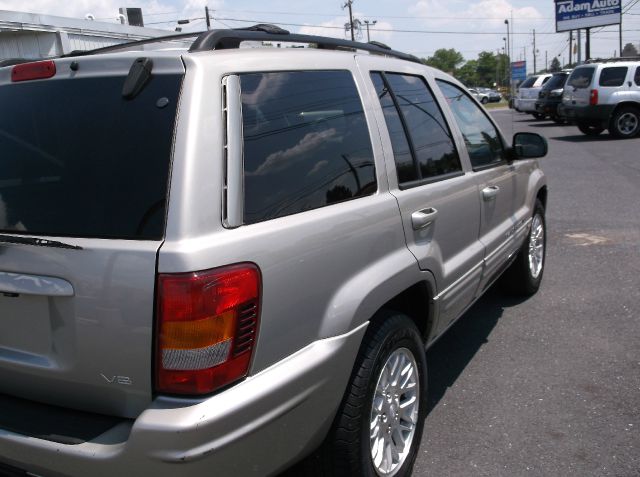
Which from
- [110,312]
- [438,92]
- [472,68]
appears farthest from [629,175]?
[472,68]

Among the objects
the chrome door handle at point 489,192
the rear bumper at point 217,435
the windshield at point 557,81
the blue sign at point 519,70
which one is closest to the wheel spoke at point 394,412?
the rear bumper at point 217,435

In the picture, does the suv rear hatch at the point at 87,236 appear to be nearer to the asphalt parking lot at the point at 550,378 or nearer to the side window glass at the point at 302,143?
the side window glass at the point at 302,143

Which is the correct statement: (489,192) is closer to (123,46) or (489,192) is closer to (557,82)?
(123,46)

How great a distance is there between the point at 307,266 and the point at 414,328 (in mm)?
860

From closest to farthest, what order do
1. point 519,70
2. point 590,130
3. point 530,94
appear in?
point 590,130 < point 530,94 < point 519,70

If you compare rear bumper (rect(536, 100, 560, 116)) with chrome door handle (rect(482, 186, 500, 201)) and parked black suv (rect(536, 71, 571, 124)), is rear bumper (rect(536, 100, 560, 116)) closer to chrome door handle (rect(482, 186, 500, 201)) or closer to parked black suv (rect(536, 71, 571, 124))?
parked black suv (rect(536, 71, 571, 124))

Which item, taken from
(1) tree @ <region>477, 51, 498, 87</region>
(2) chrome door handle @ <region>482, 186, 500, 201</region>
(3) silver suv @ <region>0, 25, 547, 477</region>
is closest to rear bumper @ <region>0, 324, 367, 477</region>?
(3) silver suv @ <region>0, 25, 547, 477</region>

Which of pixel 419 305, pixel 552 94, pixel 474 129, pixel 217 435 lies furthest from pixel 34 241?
pixel 552 94

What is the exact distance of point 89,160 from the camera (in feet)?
6.68

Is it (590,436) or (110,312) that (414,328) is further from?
(110,312)

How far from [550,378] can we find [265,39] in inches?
101

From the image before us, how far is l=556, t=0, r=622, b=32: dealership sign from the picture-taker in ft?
126

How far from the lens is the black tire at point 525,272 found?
4.93 metres

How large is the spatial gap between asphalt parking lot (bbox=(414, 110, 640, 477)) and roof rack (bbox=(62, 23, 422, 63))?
1940 mm
